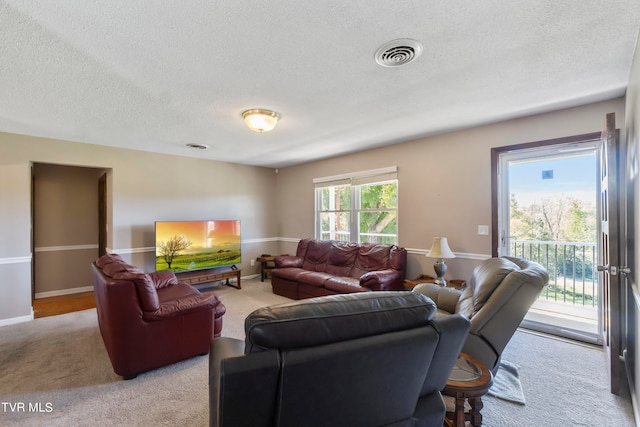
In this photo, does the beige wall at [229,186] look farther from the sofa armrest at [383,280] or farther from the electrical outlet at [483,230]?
the sofa armrest at [383,280]

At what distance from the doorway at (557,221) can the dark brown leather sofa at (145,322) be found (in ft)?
11.1

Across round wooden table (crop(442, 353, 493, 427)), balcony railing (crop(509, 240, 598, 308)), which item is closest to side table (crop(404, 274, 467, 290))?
balcony railing (crop(509, 240, 598, 308))

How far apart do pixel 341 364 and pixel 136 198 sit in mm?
4811

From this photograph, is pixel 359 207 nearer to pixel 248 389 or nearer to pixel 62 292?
pixel 248 389

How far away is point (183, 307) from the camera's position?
2.55m

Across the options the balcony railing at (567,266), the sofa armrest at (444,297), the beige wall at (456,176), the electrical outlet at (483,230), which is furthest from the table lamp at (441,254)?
the balcony railing at (567,266)

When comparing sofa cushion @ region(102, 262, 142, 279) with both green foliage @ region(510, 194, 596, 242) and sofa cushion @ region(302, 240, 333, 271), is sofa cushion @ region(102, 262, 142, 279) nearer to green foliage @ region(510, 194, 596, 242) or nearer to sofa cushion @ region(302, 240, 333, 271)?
sofa cushion @ region(302, 240, 333, 271)

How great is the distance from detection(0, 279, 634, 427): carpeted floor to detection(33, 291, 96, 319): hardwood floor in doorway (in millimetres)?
905

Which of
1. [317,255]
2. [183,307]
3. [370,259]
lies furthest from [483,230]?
[183,307]

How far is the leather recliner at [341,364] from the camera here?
0.89 metres

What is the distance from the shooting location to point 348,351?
3.25ft

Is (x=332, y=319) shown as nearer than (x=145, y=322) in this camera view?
Yes

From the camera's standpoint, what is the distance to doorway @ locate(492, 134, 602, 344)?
3.17m

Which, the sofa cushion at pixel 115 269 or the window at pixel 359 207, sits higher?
the window at pixel 359 207
